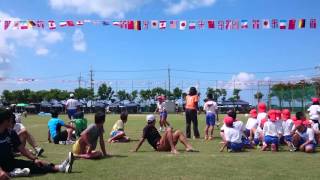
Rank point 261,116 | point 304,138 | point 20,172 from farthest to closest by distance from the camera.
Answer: point 261,116 < point 304,138 < point 20,172

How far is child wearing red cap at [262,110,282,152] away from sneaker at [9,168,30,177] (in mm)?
6972

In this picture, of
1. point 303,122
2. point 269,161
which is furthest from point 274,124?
point 269,161

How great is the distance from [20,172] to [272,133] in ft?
23.8

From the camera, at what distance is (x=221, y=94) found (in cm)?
7994

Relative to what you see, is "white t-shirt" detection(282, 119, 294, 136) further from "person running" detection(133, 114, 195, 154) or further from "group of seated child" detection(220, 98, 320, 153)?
"person running" detection(133, 114, 195, 154)

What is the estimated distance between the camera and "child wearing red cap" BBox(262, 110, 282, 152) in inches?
531

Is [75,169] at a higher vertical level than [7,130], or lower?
lower

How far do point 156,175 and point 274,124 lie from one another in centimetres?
570

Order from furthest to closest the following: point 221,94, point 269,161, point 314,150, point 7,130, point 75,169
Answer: point 221,94, point 314,150, point 269,161, point 75,169, point 7,130

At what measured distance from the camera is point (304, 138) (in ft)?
43.0

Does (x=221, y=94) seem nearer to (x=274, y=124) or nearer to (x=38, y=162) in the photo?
(x=274, y=124)

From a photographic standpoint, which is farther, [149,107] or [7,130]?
[149,107]

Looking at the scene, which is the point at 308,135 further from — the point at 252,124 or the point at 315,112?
the point at 315,112

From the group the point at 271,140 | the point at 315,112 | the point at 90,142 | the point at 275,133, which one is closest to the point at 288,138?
the point at 275,133
